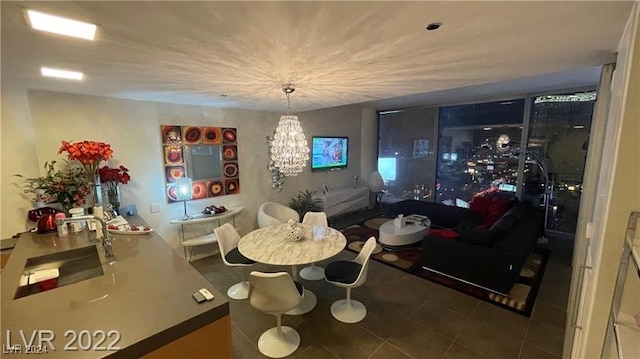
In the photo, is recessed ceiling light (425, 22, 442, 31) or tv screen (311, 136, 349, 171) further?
tv screen (311, 136, 349, 171)

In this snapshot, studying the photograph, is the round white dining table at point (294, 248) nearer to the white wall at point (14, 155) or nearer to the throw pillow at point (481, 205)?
the white wall at point (14, 155)

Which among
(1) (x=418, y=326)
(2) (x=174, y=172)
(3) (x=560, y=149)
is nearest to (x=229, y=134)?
(2) (x=174, y=172)

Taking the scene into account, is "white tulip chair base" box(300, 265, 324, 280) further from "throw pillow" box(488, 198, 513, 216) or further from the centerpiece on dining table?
"throw pillow" box(488, 198, 513, 216)

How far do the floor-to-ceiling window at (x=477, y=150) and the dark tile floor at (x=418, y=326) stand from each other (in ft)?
7.47

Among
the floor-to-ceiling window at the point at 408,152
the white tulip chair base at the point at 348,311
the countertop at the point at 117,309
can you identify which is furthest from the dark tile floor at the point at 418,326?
the floor-to-ceiling window at the point at 408,152

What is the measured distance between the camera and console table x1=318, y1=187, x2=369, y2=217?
5.19 m

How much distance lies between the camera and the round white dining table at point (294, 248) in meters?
2.26

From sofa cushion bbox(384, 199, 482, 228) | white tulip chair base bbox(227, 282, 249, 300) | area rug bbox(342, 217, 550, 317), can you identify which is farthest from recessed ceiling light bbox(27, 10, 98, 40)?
sofa cushion bbox(384, 199, 482, 228)

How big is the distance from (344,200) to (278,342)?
143 inches

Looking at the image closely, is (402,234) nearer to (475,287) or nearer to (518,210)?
(475,287)

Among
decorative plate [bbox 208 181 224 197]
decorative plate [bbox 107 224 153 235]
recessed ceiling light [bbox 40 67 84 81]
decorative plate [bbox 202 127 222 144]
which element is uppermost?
recessed ceiling light [bbox 40 67 84 81]

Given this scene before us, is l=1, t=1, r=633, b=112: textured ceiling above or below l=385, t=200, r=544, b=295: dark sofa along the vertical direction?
above

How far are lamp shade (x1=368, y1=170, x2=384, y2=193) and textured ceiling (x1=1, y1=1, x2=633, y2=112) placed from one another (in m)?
3.80

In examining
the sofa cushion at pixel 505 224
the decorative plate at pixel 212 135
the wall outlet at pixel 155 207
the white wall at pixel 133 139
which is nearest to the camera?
the white wall at pixel 133 139
